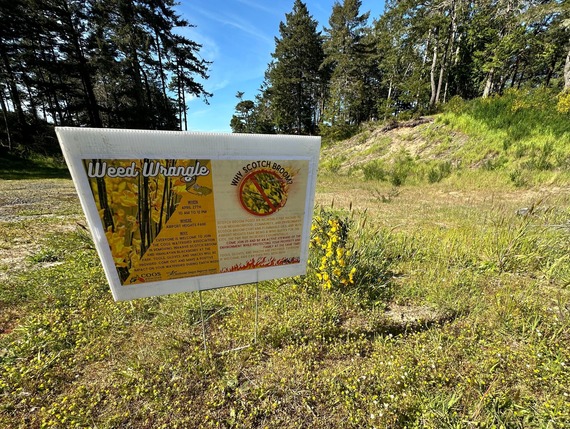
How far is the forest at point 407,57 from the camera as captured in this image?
17922 mm

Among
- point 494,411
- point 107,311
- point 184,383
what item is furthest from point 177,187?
point 494,411

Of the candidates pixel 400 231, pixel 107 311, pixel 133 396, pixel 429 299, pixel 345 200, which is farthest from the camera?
pixel 345 200

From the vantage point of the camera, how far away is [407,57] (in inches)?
952

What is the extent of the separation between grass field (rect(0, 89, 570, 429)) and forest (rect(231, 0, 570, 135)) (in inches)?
493

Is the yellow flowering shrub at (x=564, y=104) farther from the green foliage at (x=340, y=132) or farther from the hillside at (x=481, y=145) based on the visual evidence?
the green foliage at (x=340, y=132)

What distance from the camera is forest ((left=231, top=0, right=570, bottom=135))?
1792 cm

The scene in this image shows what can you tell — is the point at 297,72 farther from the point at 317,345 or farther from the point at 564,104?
the point at 317,345

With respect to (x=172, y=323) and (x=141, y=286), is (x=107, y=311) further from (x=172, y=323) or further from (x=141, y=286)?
(x=141, y=286)

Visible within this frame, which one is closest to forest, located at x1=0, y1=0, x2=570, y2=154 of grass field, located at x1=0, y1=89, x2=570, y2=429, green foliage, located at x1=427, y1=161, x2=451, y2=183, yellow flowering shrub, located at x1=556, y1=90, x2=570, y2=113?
yellow flowering shrub, located at x1=556, y1=90, x2=570, y2=113

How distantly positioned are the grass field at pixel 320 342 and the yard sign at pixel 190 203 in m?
0.69

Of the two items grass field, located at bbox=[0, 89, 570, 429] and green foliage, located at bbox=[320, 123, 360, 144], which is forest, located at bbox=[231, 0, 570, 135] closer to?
green foliage, located at bbox=[320, 123, 360, 144]

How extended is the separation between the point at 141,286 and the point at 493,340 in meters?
2.87

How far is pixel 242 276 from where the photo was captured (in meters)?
2.07

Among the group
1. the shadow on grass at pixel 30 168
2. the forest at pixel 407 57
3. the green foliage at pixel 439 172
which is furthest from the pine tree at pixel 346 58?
the shadow on grass at pixel 30 168
